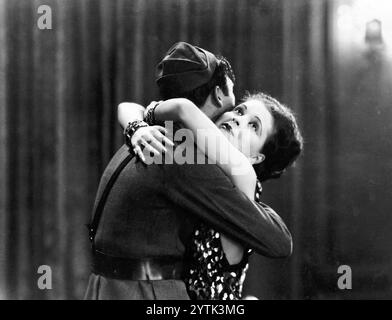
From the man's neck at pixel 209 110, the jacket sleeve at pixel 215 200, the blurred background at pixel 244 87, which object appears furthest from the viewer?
the blurred background at pixel 244 87

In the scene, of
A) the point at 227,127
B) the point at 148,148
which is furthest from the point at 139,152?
the point at 227,127

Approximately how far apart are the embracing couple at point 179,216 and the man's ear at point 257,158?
0.55 feet

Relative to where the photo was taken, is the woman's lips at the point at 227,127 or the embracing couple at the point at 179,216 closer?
the embracing couple at the point at 179,216

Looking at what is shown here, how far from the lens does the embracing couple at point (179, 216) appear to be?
127 centimetres

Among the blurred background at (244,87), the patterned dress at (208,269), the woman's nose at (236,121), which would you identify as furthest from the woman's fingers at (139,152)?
the blurred background at (244,87)

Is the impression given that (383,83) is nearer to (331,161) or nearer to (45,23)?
(331,161)

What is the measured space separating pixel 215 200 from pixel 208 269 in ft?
0.64

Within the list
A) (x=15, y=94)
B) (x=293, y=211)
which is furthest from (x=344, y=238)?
(x=15, y=94)

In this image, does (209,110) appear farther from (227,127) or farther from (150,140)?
(150,140)

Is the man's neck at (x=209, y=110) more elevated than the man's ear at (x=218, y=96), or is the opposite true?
the man's ear at (x=218, y=96)

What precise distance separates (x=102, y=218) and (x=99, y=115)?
0.66m

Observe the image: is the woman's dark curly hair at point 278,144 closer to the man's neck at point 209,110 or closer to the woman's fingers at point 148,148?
the man's neck at point 209,110

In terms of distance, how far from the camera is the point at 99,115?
190 centimetres

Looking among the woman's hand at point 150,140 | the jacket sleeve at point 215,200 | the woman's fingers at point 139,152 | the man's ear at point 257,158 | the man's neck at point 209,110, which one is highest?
the man's neck at point 209,110
